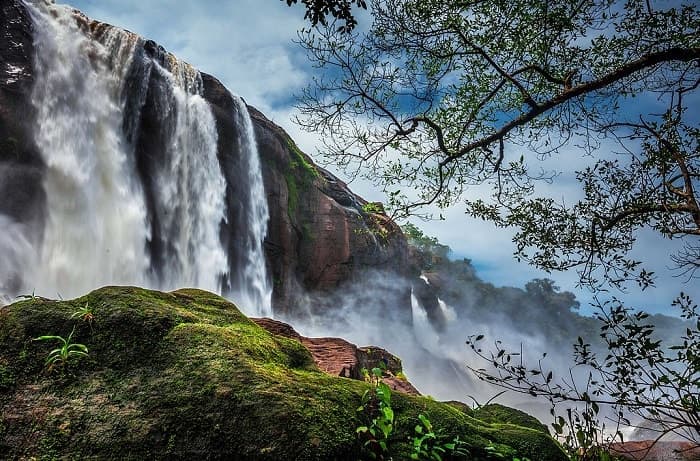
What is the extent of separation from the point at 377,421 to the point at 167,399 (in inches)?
50.8

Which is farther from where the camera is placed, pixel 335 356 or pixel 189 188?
pixel 189 188

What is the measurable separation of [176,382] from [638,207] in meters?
6.90

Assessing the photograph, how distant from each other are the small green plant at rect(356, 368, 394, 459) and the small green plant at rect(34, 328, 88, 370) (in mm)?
1836

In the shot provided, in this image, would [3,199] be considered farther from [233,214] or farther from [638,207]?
[638,207]

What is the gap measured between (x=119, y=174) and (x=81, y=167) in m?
1.55

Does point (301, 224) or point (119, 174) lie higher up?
point (301, 224)

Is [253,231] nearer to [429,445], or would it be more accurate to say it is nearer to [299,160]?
[299,160]

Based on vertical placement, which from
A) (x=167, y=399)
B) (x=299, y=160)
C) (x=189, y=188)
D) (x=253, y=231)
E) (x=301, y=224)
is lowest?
(x=167, y=399)

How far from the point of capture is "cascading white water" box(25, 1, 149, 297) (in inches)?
614

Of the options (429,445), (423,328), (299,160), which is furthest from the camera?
(423,328)

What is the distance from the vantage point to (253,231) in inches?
974

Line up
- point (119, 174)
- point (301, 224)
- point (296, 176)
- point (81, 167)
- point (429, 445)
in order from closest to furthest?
1. point (429, 445)
2. point (81, 167)
3. point (119, 174)
4. point (301, 224)
5. point (296, 176)

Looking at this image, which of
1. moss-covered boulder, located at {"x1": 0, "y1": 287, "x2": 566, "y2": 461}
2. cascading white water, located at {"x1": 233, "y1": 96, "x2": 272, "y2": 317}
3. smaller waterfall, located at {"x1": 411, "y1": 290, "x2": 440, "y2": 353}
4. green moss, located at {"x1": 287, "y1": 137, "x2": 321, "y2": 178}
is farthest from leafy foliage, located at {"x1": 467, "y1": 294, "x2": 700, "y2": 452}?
smaller waterfall, located at {"x1": 411, "y1": 290, "x2": 440, "y2": 353}

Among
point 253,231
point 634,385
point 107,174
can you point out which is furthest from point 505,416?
point 253,231
